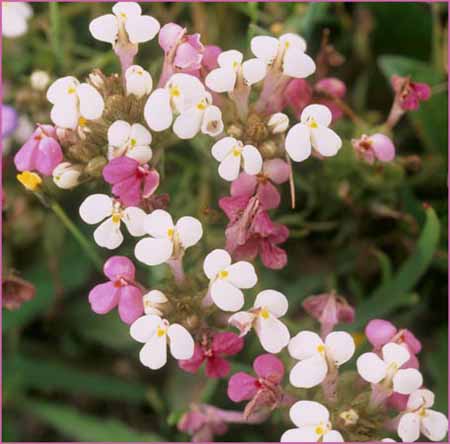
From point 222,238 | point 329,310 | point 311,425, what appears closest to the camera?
point 311,425

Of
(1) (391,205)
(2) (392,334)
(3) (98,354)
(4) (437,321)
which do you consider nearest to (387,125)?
(1) (391,205)

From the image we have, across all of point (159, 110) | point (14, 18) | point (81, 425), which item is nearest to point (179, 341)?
point (159, 110)

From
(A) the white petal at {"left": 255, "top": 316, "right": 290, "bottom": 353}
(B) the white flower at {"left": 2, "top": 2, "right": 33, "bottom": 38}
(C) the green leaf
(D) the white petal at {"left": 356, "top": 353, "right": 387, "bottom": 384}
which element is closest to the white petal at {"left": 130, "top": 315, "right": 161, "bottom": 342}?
(A) the white petal at {"left": 255, "top": 316, "right": 290, "bottom": 353}

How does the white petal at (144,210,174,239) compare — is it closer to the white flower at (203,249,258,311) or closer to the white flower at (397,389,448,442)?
the white flower at (203,249,258,311)

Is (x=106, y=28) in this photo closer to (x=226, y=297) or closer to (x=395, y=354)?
(x=226, y=297)

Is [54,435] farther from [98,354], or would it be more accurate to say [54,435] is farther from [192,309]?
[192,309]

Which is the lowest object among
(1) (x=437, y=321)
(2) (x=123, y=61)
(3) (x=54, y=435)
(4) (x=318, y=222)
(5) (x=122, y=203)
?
(3) (x=54, y=435)

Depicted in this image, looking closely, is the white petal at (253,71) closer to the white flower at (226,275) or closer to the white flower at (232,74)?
the white flower at (232,74)
